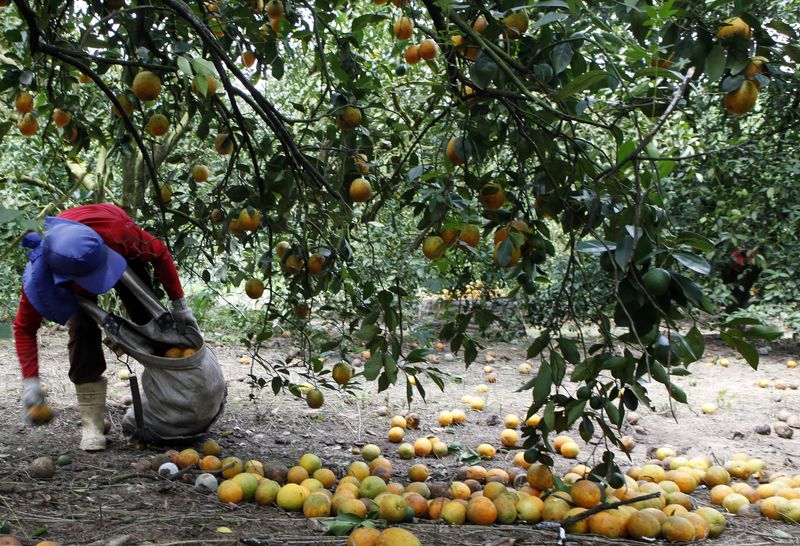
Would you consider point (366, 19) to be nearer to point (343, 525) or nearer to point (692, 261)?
point (692, 261)

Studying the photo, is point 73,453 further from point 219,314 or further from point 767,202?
point 767,202

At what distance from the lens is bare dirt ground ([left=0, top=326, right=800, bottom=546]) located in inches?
95.6

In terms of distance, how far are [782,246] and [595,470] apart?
4.93 m

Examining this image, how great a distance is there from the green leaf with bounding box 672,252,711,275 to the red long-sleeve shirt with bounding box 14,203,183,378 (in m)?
2.55

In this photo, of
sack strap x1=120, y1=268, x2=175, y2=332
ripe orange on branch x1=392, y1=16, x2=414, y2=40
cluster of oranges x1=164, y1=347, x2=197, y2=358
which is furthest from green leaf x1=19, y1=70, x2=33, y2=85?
ripe orange on branch x1=392, y1=16, x2=414, y2=40

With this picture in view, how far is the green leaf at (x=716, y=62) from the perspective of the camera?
165cm

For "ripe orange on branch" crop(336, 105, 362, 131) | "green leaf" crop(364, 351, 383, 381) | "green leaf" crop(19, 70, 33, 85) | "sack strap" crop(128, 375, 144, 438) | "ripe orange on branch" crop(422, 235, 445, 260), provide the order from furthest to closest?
"sack strap" crop(128, 375, 144, 438), "green leaf" crop(19, 70, 33, 85), "ripe orange on branch" crop(336, 105, 362, 131), "ripe orange on branch" crop(422, 235, 445, 260), "green leaf" crop(364, 351, 383, 381)

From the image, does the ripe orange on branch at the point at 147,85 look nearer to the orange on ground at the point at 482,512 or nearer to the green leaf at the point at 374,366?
the green leaf at the point at 374,366

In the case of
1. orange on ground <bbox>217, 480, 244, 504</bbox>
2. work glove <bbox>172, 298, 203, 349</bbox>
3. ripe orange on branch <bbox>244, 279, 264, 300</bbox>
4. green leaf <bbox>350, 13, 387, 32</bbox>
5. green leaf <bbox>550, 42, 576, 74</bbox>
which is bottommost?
orange on ground <bbox>217, 480, 244, 504</bbox>

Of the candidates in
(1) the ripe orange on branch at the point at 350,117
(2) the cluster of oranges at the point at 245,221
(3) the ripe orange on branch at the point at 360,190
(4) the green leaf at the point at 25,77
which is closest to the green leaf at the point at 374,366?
(3) the ripe orange on branch at the point at 360,190

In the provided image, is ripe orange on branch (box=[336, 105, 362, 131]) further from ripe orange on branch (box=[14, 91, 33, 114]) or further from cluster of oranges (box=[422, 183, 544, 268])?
ripe orange on branch (box=[14, 91, 33, 114])

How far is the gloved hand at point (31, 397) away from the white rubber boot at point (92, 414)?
14.5 inches

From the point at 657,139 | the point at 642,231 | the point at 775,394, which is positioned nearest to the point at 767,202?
the point at 657,139

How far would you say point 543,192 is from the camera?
240 cm
